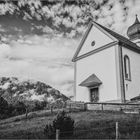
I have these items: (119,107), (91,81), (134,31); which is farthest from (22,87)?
(119,107)

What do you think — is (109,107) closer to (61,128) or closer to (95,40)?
(95,40)

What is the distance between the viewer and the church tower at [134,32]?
3777 cm

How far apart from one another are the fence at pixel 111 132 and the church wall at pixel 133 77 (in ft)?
41.7

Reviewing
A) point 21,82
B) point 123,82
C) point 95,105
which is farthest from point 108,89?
point 21,82

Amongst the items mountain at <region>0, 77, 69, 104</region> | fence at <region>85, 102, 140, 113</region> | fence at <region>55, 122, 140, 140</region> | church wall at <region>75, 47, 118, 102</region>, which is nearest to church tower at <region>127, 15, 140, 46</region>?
church wall at <region>75, 47, 118, 102</region>

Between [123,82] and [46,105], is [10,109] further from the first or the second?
[123,82]

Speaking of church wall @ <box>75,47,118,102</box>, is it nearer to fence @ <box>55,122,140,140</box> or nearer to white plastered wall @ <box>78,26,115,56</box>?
white plastered wall @ <box>78,26,115,56</box>

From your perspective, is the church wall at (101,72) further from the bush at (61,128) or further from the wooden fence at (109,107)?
the bush at (61,128)

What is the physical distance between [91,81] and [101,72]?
1.62m

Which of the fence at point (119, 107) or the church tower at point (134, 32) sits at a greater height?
the church tower at point (134, 32)

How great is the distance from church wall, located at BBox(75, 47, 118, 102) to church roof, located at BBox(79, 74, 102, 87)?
1.39ft

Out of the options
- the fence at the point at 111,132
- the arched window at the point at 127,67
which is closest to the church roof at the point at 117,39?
the arched window at the point at 127,67

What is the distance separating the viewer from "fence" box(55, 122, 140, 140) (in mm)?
13570

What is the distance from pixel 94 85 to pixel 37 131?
15.4 metres
